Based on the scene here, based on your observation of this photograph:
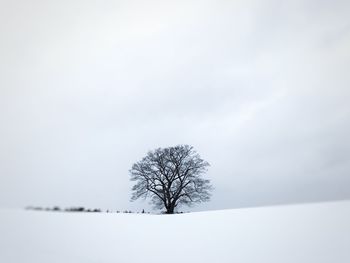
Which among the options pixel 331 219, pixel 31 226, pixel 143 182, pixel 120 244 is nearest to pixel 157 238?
pixel 120 244

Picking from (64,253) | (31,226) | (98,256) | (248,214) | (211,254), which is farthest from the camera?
(31,226)

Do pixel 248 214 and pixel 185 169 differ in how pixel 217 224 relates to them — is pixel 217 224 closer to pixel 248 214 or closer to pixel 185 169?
pixel 248 214

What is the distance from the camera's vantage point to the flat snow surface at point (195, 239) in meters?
1.60

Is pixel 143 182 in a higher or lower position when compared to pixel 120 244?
higher

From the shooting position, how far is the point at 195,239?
78.7 inches

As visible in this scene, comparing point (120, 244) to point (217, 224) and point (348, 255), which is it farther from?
point (348, 255)

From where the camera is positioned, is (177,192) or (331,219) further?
(177,192)

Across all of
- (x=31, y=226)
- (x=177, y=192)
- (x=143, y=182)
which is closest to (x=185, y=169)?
(x=177, y=192)

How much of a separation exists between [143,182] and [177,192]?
336 centimetres

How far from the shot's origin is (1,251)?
227cm

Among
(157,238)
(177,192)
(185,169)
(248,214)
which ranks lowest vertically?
(157,238)

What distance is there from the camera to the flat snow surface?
1.60m

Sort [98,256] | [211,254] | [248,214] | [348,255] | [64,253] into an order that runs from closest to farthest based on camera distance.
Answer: [348,255] < [211,254] < [98,256] < [64,253] < [248,214]

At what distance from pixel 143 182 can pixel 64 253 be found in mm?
20915
